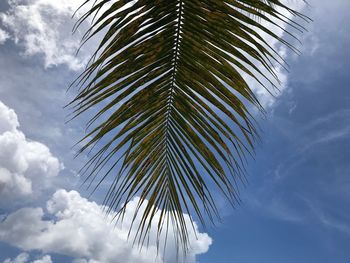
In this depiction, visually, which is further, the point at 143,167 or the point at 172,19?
the point at 143,167

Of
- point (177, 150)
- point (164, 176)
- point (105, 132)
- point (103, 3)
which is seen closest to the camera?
point (103, 3)

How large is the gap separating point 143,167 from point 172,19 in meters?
0.94

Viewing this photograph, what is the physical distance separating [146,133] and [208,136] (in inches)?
15.2

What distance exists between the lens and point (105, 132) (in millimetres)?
2148

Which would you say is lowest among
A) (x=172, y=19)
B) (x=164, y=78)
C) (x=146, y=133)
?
(x=146, y=133)

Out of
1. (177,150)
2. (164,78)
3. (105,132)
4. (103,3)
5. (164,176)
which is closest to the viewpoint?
(103,3)

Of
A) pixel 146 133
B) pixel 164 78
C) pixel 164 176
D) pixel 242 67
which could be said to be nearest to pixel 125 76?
pixel 164 78

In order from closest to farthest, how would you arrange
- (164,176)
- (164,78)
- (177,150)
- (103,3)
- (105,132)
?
(103,3) → (105,132) → (164,78) → (177,150) → (164,176)

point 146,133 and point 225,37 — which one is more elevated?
point 225,37

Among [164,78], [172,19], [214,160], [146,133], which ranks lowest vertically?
[214,160]

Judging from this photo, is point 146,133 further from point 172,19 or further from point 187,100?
point 172,19

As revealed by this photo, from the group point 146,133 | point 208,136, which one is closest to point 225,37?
point 208,136

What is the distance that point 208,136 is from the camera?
2.27 metres

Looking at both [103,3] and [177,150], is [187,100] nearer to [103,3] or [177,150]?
[177,150]
